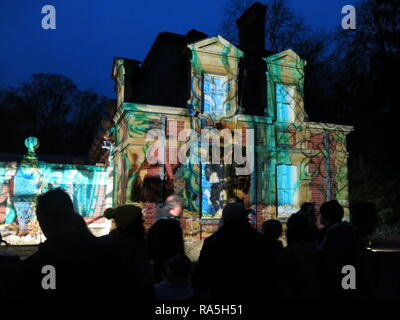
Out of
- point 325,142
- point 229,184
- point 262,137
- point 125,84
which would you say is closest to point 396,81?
point 325,142

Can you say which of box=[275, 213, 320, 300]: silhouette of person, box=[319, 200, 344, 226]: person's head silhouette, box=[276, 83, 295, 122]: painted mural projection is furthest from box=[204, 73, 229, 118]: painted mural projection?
box=[275, 213, 320, 300]: silhouette of person

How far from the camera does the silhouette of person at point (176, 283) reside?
3.18 m

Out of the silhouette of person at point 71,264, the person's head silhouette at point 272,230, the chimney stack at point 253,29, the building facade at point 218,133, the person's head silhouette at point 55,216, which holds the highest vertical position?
the chimney stack at point 253,29

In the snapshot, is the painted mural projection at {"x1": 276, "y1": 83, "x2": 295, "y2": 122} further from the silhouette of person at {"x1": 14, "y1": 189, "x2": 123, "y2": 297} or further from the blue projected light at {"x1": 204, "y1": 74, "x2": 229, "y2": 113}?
the silhouette of person at {"x1": 14, "y1": 189, "x2": 123, "y2": 297}

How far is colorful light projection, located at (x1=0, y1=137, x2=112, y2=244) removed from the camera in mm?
11266

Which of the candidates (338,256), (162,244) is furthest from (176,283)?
(338,256)

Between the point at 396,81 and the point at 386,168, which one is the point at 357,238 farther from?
the point at 396,81

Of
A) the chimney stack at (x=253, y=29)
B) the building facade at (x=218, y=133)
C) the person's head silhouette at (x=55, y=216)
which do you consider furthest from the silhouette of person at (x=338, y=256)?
the chimney stack at (x=253, y=29)

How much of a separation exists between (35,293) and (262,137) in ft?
34.8

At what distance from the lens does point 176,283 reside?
10.5ft

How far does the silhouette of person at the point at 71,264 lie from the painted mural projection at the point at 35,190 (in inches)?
408

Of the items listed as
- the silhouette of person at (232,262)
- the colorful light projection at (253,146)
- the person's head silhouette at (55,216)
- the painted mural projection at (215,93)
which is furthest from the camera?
the painted mural projection at (215,93)

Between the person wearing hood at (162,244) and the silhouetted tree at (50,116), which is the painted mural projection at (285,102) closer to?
the person wearing hood at (162,244)

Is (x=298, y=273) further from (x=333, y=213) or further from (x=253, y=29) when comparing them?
(x=253, y=29)
